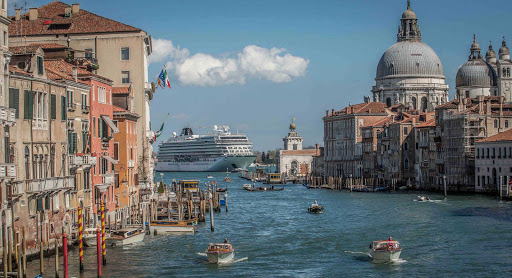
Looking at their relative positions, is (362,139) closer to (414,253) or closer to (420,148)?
(420,148)

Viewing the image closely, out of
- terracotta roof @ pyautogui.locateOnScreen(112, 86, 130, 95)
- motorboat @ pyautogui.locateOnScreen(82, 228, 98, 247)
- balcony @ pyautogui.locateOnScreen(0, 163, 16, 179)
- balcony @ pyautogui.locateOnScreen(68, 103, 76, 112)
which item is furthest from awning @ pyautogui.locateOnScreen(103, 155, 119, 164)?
balcony @ pyautogui.locateOnScreen(0, 163, 16, 179)

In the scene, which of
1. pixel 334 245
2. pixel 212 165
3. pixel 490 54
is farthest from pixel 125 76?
pixel 212 165

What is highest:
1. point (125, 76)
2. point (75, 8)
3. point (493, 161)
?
point (75, 8)

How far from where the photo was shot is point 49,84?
26438mm

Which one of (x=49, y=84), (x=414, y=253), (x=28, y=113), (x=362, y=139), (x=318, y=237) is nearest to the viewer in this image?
(x=28, y=113)

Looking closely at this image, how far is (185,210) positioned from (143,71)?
7243 millimetres

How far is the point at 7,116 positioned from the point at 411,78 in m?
91.1

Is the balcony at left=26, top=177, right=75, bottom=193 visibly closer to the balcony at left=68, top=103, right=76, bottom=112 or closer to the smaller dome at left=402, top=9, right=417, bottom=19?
the balcony at left=68, top=103, right=76, bottom=112

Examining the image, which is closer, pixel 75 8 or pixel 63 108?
pixel 63 108

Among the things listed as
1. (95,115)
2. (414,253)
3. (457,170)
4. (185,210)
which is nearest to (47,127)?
(95,115)

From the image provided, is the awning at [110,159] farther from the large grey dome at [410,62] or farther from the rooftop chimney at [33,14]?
the large grey dome at [410,62]

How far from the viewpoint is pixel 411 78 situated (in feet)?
362

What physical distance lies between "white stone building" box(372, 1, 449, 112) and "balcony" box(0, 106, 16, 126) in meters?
88.3

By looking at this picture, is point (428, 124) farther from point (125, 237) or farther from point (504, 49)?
point (125, 237)
